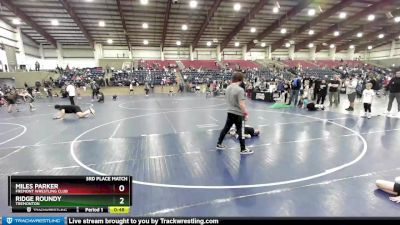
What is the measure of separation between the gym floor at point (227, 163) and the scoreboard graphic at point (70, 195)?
5.52ft

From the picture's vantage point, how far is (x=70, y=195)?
1.64 m

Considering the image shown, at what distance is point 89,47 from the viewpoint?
36.5 m

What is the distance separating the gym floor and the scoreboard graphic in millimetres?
1682

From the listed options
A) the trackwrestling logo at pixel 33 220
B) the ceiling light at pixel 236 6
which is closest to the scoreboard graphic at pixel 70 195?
the trackwrestling logo at pixel 33 220

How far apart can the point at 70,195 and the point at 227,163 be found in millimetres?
3600

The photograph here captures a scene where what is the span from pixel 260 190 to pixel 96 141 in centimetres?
490

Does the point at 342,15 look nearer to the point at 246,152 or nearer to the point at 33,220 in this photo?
the point at 246,152

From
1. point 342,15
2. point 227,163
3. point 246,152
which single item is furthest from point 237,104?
point 342,15

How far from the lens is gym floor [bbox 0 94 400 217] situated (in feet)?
11.1

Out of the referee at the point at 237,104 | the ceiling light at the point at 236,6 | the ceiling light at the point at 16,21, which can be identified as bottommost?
the referee at the point at 237,104

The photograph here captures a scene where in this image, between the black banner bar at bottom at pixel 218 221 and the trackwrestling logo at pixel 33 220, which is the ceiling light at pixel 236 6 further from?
the trackwrestling logo at pixel 33 220

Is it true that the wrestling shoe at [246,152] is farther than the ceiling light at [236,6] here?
No

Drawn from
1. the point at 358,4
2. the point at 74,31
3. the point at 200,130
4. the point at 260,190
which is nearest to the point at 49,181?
the point at 260,190

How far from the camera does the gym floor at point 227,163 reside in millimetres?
3369
